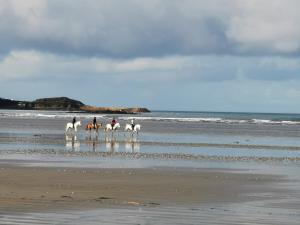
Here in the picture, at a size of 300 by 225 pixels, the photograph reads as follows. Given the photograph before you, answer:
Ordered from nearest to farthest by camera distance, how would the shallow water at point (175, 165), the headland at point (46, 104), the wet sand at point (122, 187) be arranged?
the shallow water at point (175, 165)
the wet sand at point (122, 187)
the headland at point (46, 104)

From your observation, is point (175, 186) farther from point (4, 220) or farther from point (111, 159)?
point (111, 159)

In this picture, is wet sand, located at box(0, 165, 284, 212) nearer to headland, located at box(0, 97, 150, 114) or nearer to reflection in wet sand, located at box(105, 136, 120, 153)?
reflection in wet sand, located at box(105, 136, 120, 153)

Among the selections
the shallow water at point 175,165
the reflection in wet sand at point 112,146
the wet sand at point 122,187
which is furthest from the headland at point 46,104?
the wet sand at point 122,187

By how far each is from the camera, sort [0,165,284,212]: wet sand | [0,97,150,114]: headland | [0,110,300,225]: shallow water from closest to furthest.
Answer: [0,110,300,225]: shallow water < [0,165,284,212]: wet sand < [0,97,150,114]: headland

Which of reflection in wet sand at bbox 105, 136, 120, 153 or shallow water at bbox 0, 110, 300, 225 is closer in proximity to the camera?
shallow water at bbox 0, 110, 300, 225

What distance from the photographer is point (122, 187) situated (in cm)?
1533

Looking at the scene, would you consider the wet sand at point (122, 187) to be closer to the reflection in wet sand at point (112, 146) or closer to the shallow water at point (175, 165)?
the shallow water at point (175, 165)

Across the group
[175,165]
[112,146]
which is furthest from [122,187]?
[112,146]

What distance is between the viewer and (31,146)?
3095 cm

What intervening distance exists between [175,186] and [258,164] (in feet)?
26.9

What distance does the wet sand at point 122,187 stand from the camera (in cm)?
1251

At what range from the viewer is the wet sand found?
12510 millimetres

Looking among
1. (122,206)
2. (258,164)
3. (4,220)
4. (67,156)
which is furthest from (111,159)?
(4,220)

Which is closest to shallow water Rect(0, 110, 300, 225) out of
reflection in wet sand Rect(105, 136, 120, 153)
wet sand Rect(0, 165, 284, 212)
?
reflection in wet sand Rect(105, 136, 120, 153)
